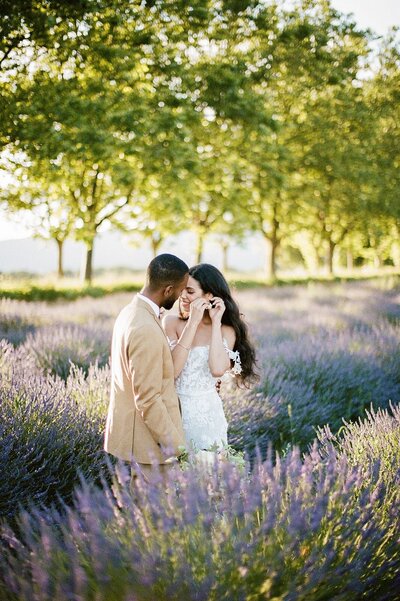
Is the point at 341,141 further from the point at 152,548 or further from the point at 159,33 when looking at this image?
the point at 152,548

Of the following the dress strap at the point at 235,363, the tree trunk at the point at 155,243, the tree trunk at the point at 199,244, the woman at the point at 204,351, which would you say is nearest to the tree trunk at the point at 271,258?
the tree trunk at the point at 199,244

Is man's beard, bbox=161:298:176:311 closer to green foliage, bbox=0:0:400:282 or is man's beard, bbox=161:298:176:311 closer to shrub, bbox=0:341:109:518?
shrub, bbox=0:341:109:518

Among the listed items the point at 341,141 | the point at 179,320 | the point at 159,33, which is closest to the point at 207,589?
the point at 179,320

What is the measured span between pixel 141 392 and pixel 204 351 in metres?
0.83

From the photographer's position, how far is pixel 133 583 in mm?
1754

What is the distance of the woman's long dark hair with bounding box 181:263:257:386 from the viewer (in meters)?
3.35

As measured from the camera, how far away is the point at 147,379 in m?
2.43

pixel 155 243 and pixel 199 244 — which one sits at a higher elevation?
pixel 155 243

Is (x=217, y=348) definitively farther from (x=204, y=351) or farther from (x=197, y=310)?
(x=197, y=310)

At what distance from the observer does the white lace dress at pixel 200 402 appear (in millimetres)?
3088

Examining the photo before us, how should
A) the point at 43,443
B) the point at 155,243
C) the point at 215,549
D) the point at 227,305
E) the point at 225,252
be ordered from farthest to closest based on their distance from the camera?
the point at 225,252, the point at 155,243, the point at 227,305, the point at 43,443, the point at 215,549

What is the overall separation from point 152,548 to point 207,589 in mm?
234

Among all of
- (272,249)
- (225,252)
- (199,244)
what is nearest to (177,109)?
(199,244)

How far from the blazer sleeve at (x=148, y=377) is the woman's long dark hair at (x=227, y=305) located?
3.08 feet
